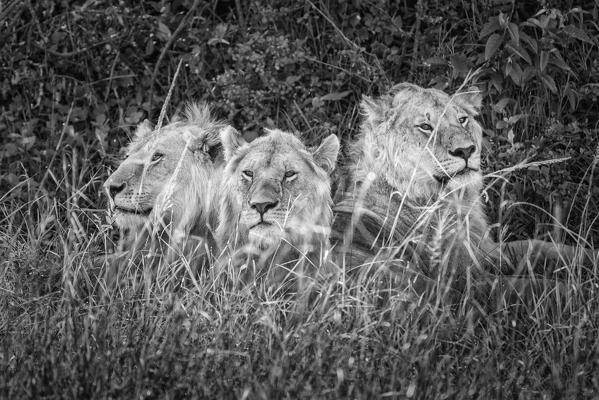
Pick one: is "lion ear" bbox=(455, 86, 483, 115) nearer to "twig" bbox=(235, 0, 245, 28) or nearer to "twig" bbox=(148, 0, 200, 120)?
"twig" bbox=(235, 0, 245, 28)

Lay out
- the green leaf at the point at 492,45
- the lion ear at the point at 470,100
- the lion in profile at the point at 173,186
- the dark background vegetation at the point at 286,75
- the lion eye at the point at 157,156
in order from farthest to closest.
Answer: the dark background vegetation at the point at 286,75, the green leaf at the point at 492,45, the lion ear at the point at 470,100, the lion eye at the point at 157,156, the lion in profile at the point at 173,186

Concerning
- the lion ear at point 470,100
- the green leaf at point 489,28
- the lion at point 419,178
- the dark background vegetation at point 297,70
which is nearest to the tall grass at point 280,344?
the lion at point 419,178

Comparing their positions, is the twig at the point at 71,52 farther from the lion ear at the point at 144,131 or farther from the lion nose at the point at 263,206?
the lion nose at the point at 263,206

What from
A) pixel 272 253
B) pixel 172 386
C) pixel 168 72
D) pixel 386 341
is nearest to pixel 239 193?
pixel 272 253

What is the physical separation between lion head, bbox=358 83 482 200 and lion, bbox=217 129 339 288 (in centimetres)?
44

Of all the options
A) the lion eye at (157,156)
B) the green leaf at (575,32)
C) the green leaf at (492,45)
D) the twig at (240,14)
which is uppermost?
the green leaf at (575,32)

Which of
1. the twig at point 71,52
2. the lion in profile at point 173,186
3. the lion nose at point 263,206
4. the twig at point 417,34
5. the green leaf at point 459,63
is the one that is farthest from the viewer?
the twig at point 71,52

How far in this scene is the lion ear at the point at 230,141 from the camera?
17.5 feet

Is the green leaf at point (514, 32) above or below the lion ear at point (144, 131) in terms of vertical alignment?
above

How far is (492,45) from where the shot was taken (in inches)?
256

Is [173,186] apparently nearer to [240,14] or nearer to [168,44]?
[168,44]

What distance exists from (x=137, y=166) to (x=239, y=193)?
683 mm

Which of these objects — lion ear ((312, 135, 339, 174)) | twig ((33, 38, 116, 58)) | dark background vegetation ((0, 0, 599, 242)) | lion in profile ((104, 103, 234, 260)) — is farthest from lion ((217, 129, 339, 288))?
twig ((33, 38, 116, 58))

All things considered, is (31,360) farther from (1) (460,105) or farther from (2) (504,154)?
(2) (504,154)
